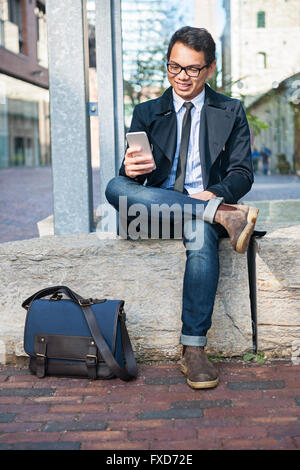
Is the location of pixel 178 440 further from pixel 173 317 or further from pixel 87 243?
pixel 87 243

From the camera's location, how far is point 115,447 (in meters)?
2.23

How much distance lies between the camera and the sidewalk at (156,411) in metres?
2.28

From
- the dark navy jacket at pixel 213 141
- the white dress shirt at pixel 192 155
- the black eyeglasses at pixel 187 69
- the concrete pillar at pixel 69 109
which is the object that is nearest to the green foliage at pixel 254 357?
the dark navy jacket at pixel 213 141

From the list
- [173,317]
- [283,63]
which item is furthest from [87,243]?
[283,63]

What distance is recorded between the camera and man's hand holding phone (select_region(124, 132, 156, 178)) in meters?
2.99

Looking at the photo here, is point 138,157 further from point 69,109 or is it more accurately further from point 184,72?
point 69,109

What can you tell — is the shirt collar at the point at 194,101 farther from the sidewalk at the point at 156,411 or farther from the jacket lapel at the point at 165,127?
the sidewalk at the point at 156,411

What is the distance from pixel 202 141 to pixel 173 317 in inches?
38.5

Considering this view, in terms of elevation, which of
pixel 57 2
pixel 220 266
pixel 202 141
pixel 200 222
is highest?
pixel 57 2

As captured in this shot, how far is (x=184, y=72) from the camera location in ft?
10.5

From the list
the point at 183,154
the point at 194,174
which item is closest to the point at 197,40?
the point at 183,154

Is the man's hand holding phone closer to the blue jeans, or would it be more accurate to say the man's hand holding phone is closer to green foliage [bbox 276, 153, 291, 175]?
the blue jeans

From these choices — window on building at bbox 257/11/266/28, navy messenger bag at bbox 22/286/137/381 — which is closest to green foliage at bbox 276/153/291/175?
window on building at bbox 257/11/266/28

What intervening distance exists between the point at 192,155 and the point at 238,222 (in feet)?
1.92
